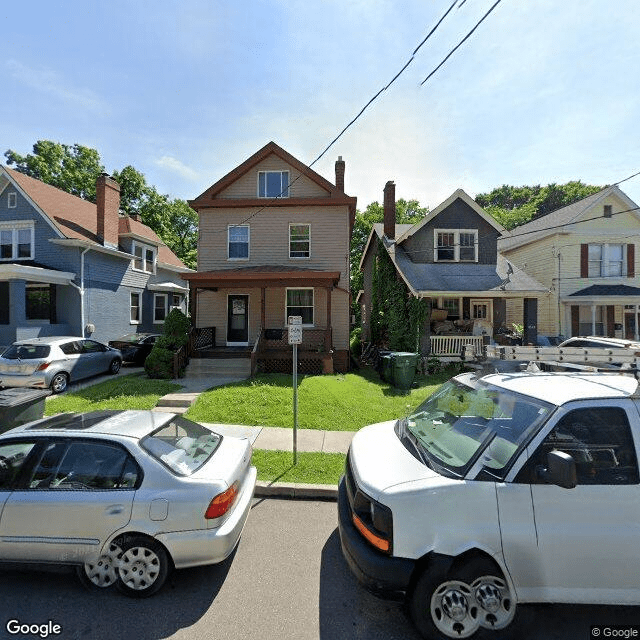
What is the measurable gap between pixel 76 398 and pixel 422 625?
30.8ft

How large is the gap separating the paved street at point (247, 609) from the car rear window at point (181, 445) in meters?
0.96

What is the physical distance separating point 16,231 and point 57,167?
1837cm

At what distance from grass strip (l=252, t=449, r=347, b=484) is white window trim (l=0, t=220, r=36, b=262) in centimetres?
1624

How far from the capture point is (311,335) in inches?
554

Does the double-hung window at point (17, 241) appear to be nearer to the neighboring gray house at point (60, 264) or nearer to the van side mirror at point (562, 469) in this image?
the neighboring gray house at point (60, 264)

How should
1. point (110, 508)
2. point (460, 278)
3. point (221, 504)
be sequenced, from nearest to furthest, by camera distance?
1. point (110, 508)
2. point (221, 504)
3. point (460, 278)

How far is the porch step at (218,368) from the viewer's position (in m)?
11.5

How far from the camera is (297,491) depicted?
181 inches

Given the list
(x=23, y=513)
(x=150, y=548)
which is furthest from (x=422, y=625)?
(x=23, y=513)

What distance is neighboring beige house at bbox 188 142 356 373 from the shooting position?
14.3 metres

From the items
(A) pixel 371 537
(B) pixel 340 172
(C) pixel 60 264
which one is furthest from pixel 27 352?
(B) pixel 340 172

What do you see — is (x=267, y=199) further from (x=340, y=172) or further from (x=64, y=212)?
(x=64, y=212)

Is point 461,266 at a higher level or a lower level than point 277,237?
lower

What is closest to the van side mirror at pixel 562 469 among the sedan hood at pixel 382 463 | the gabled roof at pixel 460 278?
the sedan hood at pixel 382 463
